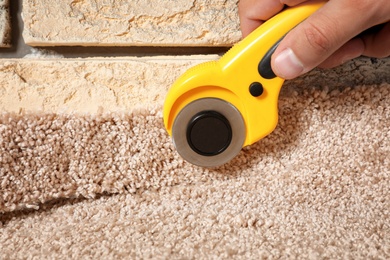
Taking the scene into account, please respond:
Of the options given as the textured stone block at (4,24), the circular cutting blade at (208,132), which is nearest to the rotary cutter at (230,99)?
the circular cutting blade at (208,132)

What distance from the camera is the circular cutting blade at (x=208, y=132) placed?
63cm

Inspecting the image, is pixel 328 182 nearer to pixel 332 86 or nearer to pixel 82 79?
pixel 332 86

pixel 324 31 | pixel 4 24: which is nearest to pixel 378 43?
pixel 324 31

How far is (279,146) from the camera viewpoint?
69 centimetres

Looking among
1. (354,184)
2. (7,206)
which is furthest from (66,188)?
(354,184)

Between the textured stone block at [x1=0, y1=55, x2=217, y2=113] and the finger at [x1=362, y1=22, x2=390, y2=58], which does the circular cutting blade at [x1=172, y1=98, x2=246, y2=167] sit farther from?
the finger at [x1=362, y1=22, x2=390, y2=58]

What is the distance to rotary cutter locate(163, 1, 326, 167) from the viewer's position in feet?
1.96

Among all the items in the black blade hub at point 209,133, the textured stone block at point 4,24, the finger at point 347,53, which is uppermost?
the textured stone block at point 4,24

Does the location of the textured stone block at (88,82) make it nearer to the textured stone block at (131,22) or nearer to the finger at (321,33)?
the textured stone block at (131,22)

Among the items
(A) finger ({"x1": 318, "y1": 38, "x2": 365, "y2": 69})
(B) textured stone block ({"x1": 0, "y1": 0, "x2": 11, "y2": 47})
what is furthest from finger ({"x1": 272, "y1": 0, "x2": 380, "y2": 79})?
(B) textured stone block ({"x1": 0, "y1": 0, "x2": 11, "y2": 47})

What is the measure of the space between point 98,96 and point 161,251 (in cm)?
28

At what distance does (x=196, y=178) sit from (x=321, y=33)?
0.30 meters

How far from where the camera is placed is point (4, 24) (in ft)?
2.22

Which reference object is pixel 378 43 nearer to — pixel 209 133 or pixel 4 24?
pixel 209 133
